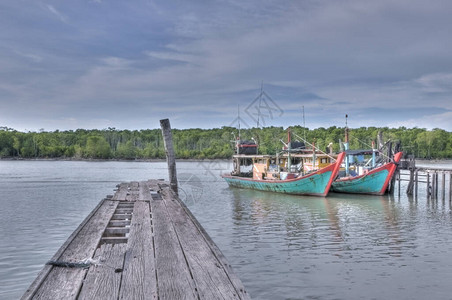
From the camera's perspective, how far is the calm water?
10172 millimetres

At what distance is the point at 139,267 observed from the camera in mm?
6379

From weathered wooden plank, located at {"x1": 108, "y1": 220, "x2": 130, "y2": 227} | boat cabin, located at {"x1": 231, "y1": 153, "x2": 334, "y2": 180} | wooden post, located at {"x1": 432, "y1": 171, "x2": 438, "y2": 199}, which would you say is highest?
boat cabin, located at {"x1": 231, "y1": 153, "x2": 334, "y2": 180}

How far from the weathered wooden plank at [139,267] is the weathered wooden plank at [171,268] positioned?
103mm

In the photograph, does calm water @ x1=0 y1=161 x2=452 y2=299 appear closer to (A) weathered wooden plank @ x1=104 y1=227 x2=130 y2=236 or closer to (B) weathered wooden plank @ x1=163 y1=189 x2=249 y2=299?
(B) weathered wooden plank @ x1=163 y1=189 x2=249 y2=299

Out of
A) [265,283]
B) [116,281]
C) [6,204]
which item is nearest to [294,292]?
[265,283]

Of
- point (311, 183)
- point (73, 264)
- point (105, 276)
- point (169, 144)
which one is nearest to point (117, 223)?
point (73, 264)

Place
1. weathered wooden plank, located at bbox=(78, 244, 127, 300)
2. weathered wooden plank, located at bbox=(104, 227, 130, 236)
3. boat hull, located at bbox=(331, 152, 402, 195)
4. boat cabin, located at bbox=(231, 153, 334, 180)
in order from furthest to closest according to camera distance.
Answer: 1. boat cabin, located at bbox=(231, 153, 334, 180)
2. boat hull, located at bbox=(331, 152, 402, 195)
3. weathered wooden plank, located at bbox=(104, 227, 130, 236)
4. weathered wooden plank, located at bbox=(78, 244, 127, 300)

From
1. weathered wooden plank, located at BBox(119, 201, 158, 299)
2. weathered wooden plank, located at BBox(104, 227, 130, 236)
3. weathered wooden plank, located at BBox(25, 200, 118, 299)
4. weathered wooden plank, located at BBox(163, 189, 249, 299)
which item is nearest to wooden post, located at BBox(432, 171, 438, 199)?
weathered wooden plank, located at BBox(163, 189, 249, 299)

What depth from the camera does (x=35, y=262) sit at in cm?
1205

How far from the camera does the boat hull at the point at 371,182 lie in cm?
3234

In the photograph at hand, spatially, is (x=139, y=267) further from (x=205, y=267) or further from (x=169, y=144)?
(x=169, y=144)

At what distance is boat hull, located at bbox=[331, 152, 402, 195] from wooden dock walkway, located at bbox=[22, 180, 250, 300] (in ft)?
85.0

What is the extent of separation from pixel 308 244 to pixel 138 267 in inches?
376

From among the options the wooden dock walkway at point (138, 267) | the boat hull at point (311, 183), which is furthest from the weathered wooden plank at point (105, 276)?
the boat hull at point (311, 183)
